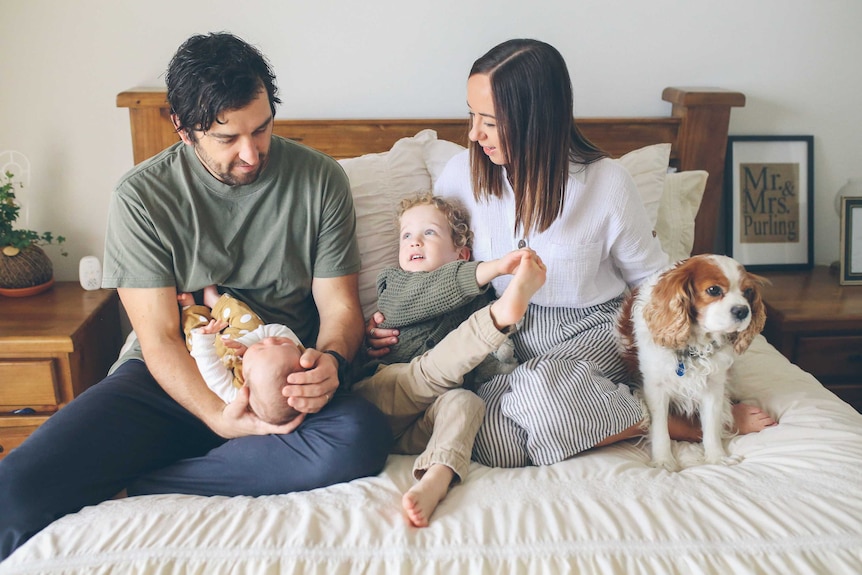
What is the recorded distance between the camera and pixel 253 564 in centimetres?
117

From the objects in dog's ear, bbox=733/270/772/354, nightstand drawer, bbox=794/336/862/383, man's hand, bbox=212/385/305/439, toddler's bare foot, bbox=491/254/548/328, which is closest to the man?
man's hand, bbox=212/385/305/439

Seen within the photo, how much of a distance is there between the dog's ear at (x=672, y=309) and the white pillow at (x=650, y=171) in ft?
1.92

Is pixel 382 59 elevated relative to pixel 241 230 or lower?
elevated

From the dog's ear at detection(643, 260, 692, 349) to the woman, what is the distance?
164 mm

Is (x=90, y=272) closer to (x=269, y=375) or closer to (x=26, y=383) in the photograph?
(x=26, y=383)

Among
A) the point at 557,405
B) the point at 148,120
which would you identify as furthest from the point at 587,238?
the point at 148,120

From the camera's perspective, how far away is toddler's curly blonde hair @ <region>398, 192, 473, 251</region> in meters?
1.82

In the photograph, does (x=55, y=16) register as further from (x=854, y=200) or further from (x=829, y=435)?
(x=854, y=200)

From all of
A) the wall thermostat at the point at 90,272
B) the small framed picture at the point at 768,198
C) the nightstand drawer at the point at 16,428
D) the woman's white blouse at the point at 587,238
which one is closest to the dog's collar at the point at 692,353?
the woman's white blouse at the point at 587,238

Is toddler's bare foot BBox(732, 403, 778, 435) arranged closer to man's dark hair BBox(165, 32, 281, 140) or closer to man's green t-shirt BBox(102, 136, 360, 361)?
man's green t-shirt BBox(102, 136, 360, 361)

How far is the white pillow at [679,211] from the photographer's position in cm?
215

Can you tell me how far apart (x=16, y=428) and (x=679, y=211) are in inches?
76.1

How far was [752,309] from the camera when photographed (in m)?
1.50

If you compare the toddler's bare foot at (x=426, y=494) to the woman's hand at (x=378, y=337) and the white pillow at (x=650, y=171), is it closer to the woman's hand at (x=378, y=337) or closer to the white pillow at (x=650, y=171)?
the woman's hand at (x=378, y=337)
